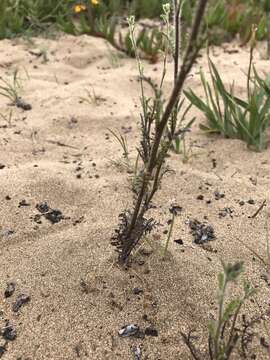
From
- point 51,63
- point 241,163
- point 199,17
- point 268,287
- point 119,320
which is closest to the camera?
point 199,17

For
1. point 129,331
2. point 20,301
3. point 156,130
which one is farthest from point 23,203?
point 156,130

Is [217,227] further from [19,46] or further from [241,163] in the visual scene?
[19,46]

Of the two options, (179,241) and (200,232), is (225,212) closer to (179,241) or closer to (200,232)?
(200,232)

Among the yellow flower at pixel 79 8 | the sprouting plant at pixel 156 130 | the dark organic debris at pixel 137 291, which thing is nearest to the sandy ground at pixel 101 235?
the dark organic debris at pixel 137 291

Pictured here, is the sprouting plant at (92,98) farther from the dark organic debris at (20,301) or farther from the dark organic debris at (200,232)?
the dark organic debris at (20,301)

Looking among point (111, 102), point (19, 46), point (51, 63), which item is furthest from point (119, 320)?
point (19, 46)

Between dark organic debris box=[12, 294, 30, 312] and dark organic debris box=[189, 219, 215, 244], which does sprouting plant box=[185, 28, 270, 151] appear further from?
dark organic debris box=[12, 294, 30, 312]
